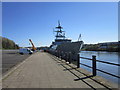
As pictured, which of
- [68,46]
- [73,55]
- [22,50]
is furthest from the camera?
[22,50]

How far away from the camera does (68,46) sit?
25.7 meters

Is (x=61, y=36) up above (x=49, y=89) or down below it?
above

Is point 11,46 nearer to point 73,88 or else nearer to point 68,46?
point 68,46

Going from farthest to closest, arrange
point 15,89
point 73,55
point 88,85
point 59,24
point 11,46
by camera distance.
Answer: point 11,46
point 59,24
point 73,55
point 88,85
point 15,89

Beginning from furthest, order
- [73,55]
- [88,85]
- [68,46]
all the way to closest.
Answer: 1. [68,46]
2. [73,55]
3. [88,85]

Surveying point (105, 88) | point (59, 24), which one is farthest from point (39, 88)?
point (59, 24)

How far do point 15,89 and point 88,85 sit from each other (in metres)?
2.60

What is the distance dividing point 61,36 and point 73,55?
109 ft

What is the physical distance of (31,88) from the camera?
5.56 meters

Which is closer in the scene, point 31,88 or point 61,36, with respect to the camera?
point 31,88

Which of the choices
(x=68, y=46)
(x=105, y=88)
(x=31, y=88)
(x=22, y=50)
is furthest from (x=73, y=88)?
(x=22, y=50)

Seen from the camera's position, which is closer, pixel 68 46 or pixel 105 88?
pixel 105 88

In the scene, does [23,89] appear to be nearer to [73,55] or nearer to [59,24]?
[73,55]

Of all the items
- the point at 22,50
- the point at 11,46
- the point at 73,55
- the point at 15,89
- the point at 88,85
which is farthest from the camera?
the point at 11,46
